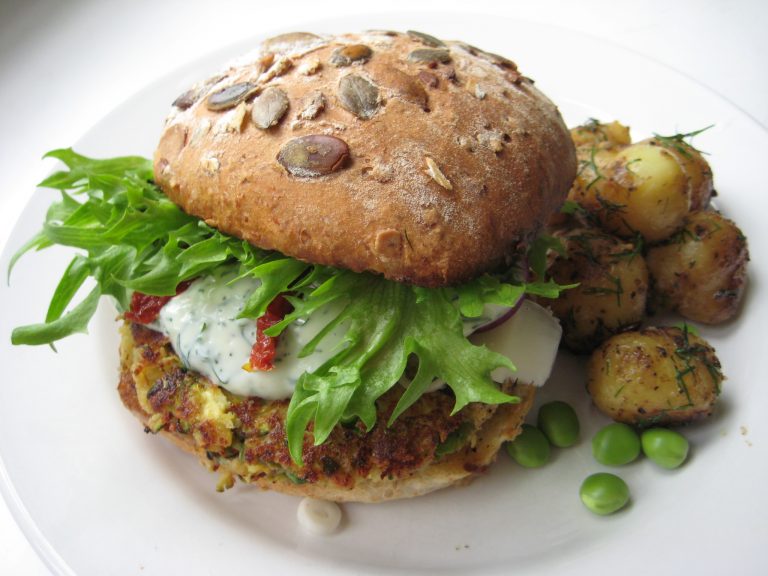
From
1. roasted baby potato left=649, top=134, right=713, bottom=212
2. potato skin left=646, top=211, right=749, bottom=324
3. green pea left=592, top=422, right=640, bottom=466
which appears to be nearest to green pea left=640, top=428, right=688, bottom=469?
green pea left=592, top=422, right=640, bottom=466

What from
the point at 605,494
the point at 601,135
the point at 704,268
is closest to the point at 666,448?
the point at 605,494

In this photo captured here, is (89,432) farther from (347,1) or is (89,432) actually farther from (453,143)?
(347,1)

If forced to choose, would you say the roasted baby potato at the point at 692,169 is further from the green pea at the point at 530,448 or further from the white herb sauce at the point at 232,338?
the white herb sauce at the point at 232,338

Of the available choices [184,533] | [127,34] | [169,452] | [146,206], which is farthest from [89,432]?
[127,34]

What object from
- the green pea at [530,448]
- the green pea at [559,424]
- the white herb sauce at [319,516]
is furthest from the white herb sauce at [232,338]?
the green pea at [559,424]

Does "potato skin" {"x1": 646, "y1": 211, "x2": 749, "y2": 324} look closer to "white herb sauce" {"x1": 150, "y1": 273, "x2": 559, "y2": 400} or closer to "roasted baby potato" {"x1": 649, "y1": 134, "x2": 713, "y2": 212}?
"roasted baby potato" {"x1": 649, "y1": 134, "x2": 713, "y2": 212}

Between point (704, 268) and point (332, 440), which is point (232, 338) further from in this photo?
point (704, 268)
